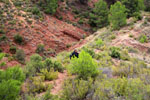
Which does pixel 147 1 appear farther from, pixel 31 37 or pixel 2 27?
pixel 2 27

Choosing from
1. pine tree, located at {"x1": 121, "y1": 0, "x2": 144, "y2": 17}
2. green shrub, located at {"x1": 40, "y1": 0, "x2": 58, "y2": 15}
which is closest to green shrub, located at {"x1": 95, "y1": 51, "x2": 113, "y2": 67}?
pine tree, located at {"x1": 121, "y1": 0, "x2": 144, "y2": 17}

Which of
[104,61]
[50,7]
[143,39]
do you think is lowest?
[143,39]

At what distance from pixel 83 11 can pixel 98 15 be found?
22.3ft

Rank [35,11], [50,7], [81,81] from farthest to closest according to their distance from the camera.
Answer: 1. [50,7]
2. [35,11]
3. [81,81]

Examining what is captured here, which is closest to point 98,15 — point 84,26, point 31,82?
point 84,26

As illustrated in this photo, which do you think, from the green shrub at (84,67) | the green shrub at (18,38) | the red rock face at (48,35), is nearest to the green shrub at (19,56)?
the red rock face at (48,35)

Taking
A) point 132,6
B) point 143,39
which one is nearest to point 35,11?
point 132,6

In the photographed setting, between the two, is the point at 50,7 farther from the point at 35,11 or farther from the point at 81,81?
the point at 81,81

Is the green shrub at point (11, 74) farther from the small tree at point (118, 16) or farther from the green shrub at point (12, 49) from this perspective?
the small tree at point (118, 16)

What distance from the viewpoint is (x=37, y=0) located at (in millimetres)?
30328

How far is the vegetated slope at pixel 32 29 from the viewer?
20.8 meters

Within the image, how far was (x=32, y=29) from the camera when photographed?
22.9 metres

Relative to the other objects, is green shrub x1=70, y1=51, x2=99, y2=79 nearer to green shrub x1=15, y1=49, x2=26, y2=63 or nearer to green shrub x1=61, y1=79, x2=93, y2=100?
green shrub x1=61, y1=79, x2=93, y2=100

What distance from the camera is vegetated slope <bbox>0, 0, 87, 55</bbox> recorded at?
68.1 ft
